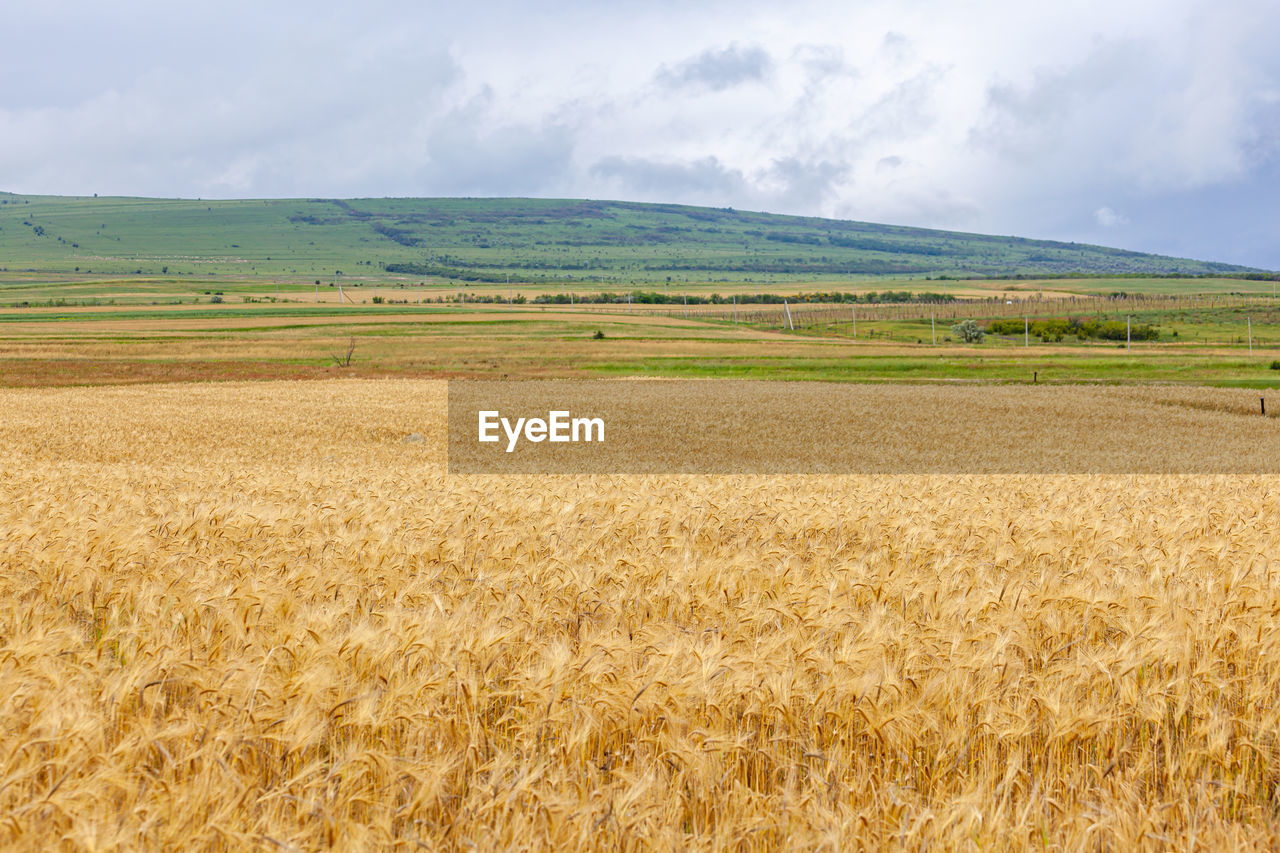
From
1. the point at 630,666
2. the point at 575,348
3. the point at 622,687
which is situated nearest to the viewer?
the point at 622,687

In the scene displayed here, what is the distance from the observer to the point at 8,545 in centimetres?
544

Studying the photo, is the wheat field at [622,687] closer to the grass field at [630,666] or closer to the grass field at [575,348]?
the grass field at [630,666]

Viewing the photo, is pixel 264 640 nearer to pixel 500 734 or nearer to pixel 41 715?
pixel 41 715

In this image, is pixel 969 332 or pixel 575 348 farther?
pixel 969 332

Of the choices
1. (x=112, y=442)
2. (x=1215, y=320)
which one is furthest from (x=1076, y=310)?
(x=112, y=442)

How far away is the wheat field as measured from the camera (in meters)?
2.75

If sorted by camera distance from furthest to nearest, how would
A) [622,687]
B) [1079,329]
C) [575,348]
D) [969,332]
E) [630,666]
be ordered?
[1079,329] < [969,332] < [575,348] < [630,666] < [622,687]

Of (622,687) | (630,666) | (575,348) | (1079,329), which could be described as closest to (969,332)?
(1079,329)

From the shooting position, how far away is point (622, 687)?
343 centimetres

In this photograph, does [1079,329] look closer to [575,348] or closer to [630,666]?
[575,348]

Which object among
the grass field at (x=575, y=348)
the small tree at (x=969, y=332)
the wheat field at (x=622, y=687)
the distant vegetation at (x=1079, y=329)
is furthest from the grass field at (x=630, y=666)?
the distant vegetation at (x=1079, y=329)

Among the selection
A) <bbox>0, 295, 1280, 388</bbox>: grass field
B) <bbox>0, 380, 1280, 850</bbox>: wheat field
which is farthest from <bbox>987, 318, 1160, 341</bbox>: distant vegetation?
<bbox>0, 380, 1280, 850</bbox>: wheat field

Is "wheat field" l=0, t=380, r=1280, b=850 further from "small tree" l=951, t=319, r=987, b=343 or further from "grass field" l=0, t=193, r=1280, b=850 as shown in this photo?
"small tree" l=951, t=319, r=987, b=343

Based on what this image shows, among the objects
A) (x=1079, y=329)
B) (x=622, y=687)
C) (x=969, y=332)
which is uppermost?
(x=1079, y=329)
